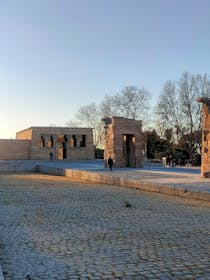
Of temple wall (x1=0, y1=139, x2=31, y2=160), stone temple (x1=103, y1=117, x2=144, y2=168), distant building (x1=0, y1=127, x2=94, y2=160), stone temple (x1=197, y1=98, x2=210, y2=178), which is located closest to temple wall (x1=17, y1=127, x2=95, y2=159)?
distant building (x1=0, y1=127, x2=94, y2=160)

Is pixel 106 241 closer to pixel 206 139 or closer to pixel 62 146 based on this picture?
pixel 206 139

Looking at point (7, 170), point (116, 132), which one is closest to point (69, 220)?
point (116, 132)

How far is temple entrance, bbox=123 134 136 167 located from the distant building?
23.4 meters

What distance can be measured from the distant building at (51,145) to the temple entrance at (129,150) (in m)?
23.4

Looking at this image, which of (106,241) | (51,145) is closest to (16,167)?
(51,145)

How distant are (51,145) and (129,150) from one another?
79.6 ft

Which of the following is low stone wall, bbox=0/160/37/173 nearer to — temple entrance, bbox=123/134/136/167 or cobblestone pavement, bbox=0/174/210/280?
temple entrance, bbox=123/134/136/167

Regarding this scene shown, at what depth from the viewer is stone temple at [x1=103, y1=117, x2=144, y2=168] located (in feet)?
94.8

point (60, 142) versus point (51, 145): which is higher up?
point (60, 142)

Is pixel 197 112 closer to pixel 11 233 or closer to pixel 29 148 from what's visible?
pixel 29 148

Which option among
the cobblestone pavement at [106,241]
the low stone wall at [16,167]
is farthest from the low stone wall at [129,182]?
the low stone wall at [16,167]

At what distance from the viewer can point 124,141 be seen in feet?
99.8

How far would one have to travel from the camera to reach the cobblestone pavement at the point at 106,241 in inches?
205

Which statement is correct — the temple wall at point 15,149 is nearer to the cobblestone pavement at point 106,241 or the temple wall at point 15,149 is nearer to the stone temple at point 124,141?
the stone temple at point 124,141
